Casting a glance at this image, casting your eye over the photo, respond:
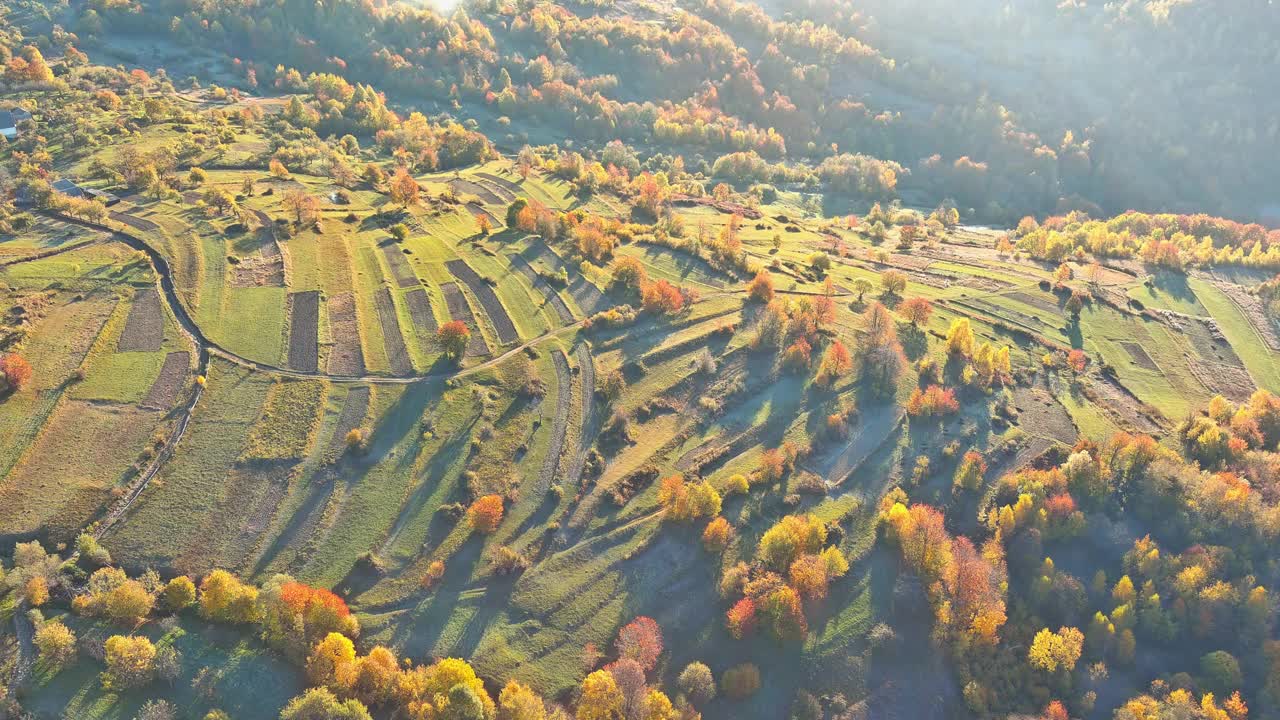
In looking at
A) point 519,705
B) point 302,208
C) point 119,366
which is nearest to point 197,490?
point 119,366

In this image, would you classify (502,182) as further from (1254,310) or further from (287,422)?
(1254,310)

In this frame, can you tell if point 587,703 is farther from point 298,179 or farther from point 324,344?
point 298,179

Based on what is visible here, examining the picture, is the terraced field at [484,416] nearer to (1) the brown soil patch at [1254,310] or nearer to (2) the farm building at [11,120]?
(1) the brown soil patch at [1254,310]

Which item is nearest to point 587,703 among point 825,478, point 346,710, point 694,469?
point 346,710

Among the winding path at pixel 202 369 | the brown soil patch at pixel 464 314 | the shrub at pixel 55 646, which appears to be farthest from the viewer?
the brown soil patch at pixel 464 314

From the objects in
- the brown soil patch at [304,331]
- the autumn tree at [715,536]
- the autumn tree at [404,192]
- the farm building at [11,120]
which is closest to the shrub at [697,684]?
the autumn tree at [715,536]

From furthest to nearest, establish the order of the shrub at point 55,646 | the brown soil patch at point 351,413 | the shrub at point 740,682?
the brown soil patch at point 351,413 → the shrub at point 740,682 → the shrub at point 55,646

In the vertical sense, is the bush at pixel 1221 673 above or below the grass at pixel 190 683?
below
